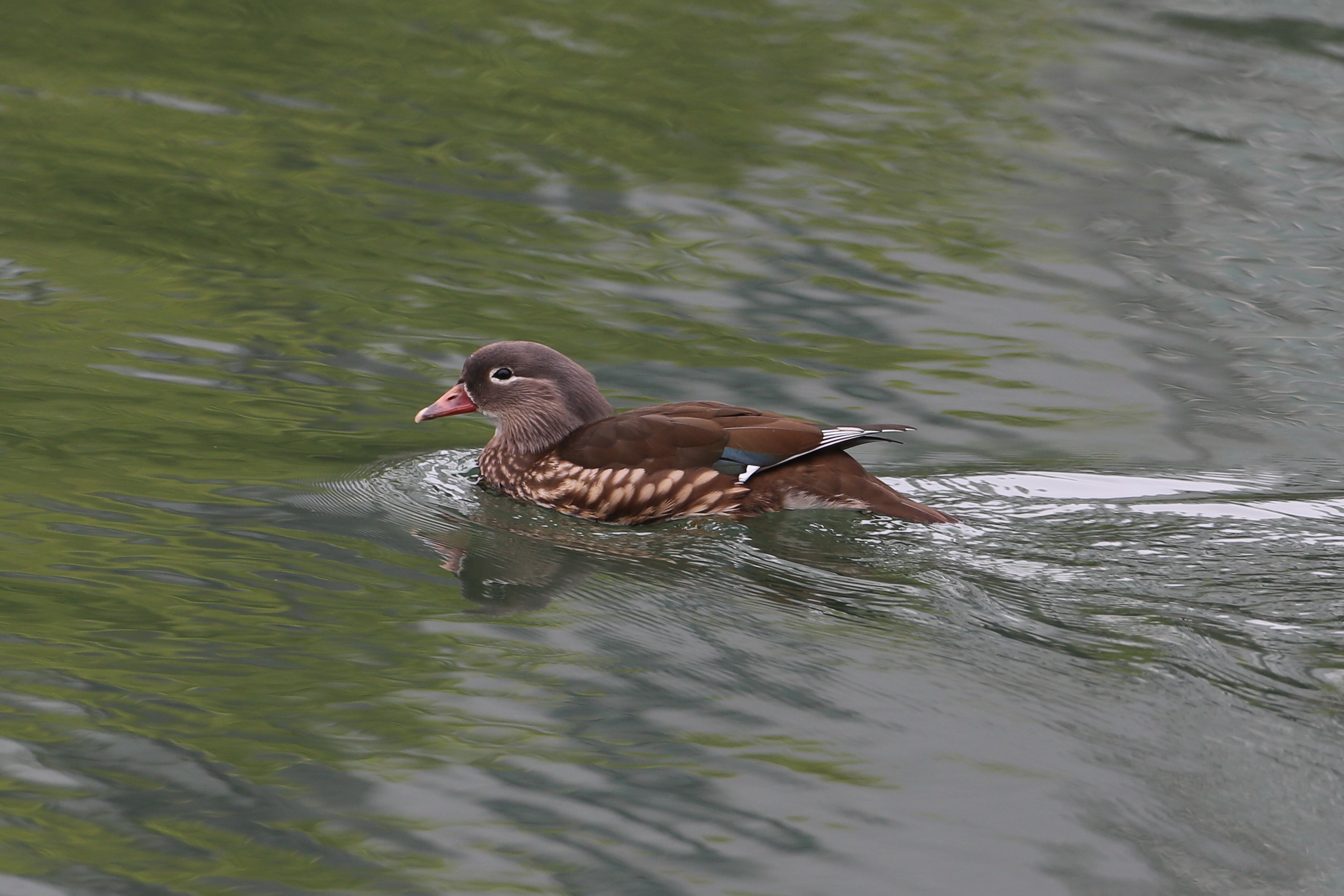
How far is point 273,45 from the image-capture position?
1398 centimetres

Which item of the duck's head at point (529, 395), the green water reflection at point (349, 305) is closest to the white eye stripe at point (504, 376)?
the duck's head at point (529, 395)

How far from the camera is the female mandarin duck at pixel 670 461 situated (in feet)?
22.1

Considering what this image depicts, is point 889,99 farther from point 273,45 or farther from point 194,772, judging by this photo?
point 194,772

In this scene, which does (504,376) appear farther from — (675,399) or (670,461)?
(675,399)

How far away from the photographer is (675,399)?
8508 mm

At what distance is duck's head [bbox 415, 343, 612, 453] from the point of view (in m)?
7.46

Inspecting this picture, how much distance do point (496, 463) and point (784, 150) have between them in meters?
5.83

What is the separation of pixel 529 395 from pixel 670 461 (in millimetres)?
929

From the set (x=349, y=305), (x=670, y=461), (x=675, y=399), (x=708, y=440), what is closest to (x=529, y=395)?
(x=670, y=461)

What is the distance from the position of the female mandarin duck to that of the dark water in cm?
14

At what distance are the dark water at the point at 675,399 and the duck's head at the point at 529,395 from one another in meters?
0.40

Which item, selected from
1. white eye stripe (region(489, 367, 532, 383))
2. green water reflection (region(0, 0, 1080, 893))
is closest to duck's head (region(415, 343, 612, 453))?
white eye stripe (region(489, 367, 532, 383))

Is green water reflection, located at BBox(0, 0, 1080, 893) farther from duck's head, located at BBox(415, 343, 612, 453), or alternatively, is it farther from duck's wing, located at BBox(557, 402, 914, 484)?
duck's wing, located at BBox(557, 402, 914, 484)

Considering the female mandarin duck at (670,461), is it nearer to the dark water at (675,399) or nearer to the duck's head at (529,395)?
the duck's head at (529,395)
